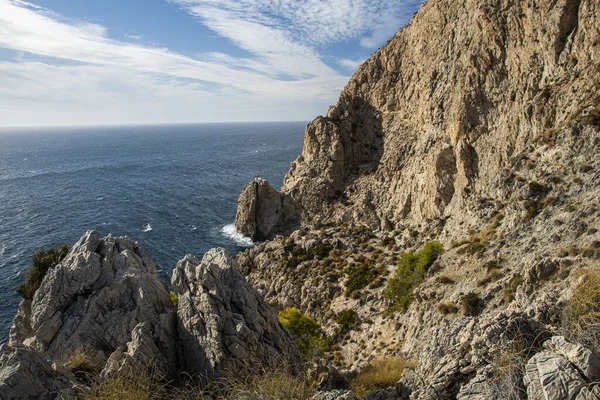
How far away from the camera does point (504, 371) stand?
1084 cm

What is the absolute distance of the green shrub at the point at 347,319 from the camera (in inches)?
1764

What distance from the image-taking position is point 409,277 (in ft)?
147

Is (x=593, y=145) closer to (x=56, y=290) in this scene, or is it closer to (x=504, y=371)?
(x=504, y=371)

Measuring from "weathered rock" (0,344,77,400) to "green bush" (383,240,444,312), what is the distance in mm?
34545

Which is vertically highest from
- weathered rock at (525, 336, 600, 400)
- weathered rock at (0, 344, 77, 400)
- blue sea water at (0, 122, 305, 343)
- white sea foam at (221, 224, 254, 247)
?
weathered rock at (525, 336, 600, 400)

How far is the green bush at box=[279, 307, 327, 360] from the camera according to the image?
3669cm

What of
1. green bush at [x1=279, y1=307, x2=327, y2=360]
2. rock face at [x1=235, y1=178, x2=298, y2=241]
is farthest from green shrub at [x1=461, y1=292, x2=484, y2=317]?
rock face at [x1=235, y1=178, x2=298, y2=241]

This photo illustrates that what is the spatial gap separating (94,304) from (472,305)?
94.8ft

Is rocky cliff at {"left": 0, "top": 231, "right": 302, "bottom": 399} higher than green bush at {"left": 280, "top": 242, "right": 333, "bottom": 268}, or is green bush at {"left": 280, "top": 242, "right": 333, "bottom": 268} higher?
rocky cliff at {"left": 0, "top": 231, "right": 302, "bottom": 399}

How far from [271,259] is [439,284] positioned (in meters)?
36.4

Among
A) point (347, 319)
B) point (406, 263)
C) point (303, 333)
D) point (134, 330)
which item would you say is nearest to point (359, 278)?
point (406, 263)

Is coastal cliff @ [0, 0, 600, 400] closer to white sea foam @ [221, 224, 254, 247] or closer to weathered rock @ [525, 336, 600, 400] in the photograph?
weathered rock @ [525, 336, 600, 400]

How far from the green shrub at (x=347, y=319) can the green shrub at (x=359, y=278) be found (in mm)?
4412

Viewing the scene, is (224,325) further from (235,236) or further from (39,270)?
(235,236)
